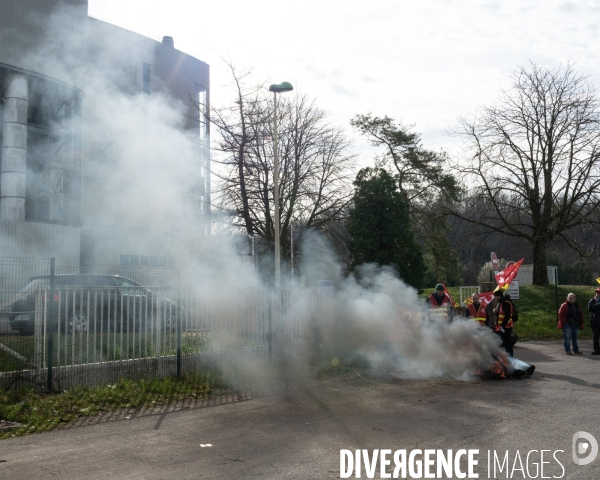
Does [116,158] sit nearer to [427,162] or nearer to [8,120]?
[8,120]

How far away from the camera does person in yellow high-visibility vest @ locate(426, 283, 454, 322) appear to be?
39.8 ft

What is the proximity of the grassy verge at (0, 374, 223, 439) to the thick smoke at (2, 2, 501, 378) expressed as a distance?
1.38m

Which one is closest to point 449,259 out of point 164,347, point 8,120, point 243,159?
point 243,159

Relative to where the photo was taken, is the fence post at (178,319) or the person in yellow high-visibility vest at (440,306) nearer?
the fence post at (178,319)

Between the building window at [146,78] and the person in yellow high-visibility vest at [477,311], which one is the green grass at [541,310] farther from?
the building window at [146,78]

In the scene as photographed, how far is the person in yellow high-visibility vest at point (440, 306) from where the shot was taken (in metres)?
12.1

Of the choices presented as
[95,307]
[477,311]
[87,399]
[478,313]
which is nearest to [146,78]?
[477,311]

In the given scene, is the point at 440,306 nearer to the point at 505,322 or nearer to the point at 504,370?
the point at 505,322

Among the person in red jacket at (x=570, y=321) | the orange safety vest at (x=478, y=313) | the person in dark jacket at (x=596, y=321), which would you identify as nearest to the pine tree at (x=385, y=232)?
the orange safety vest at (x=478, y=313)

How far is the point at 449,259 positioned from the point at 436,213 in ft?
10.2

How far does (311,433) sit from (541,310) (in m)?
20.8

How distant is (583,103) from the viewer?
86.6 ft

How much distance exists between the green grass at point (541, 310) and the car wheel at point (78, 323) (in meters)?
14.0

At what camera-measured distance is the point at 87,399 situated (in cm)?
843
